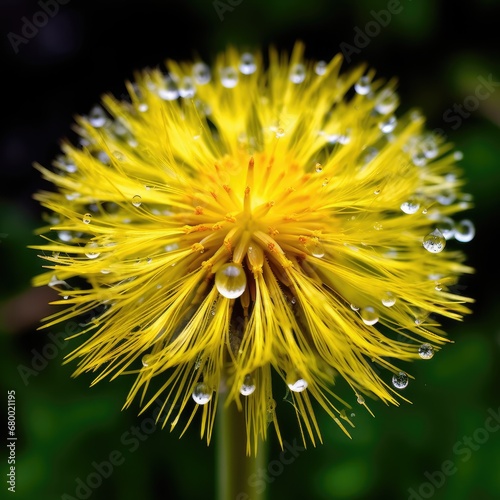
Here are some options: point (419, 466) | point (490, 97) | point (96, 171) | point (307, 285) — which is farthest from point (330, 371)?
point (490, 97)

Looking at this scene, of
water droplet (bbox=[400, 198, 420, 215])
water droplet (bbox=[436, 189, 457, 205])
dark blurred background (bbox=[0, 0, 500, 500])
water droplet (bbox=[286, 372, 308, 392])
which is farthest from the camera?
dark blurred background (bbox=[0, 0, 500, 500])

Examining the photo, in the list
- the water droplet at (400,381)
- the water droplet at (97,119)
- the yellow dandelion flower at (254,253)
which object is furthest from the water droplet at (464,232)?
the water droplet at (97,119)

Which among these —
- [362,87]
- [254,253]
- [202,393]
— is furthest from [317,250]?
[362,87]

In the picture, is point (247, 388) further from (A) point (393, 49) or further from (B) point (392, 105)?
(A) point (393, 49)

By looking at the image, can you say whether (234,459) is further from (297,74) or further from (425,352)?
(297,74)

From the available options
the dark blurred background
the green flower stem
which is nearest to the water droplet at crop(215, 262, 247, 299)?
the green flower stem

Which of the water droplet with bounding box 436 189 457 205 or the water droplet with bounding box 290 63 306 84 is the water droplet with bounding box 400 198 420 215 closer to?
the water droplet with bounding box 436 189 457 205
